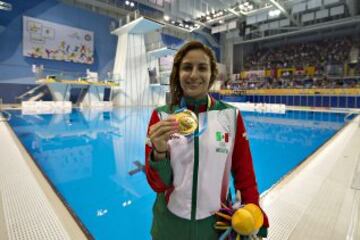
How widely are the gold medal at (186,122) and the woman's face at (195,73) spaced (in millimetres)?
147

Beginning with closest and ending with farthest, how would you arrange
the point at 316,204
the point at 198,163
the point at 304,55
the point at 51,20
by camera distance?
the point at 198,163 → the point at 316,204 → the point at 51,20 → the point at 304,55

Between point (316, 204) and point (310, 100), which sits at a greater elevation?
point (310, 100)

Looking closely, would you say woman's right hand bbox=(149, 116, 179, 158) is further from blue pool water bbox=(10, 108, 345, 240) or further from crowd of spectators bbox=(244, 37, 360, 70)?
crowd of spectators bbox=(244, 37, 360, 70)

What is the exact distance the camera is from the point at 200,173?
0.86 m

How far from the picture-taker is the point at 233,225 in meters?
0.81

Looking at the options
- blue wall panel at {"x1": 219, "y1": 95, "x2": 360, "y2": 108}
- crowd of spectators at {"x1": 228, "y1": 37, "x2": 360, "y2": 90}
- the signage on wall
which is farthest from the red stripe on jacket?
crowd of spectators at {"x1": 228, "y1": 37, "x2": 360, "y2": 90}

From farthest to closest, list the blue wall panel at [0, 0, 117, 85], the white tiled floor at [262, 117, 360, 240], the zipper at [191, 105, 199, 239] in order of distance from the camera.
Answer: the blue wall panel at [0, 0, 117, 85]
the white tiled floor at [262, 117, 360, 240]
the zipper at [191, 105, 199, 239]

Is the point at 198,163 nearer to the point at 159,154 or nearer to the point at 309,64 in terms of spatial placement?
the point at 159,154

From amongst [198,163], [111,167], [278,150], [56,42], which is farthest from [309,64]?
[198,163]

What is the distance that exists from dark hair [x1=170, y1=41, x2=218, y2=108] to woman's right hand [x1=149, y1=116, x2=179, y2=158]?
0.26m

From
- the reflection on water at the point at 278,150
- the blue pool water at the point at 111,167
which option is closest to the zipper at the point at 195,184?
the blue pool water at the point at 111,167

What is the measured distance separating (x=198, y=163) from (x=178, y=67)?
42cm

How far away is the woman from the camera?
0.85 metres

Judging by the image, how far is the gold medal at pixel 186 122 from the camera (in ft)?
2.54
